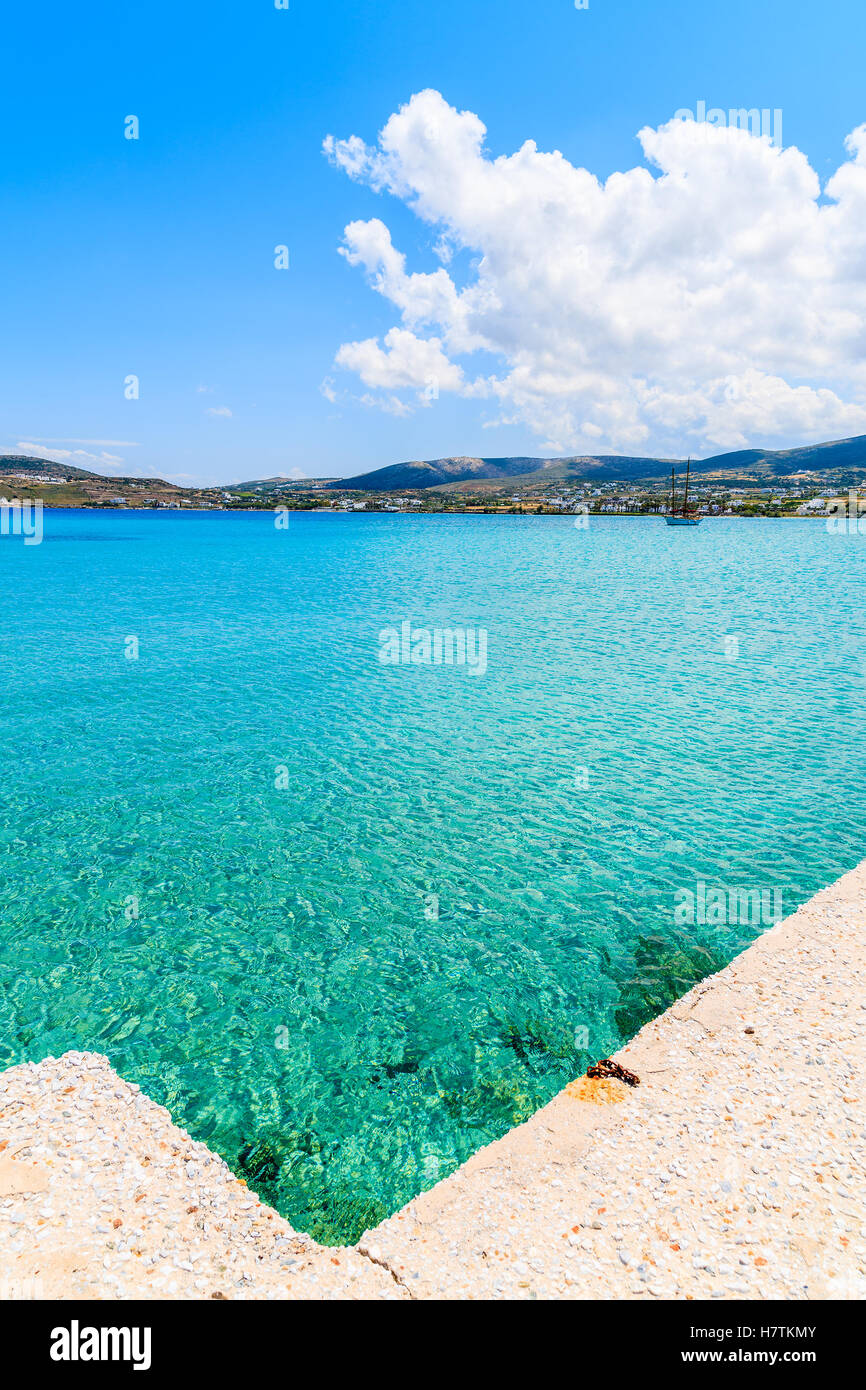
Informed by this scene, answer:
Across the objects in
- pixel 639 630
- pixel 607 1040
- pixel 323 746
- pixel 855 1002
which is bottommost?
pixel 607 1040

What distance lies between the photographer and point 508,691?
1407 inches

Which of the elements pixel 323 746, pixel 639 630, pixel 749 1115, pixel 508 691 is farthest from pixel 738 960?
pixel 639 630

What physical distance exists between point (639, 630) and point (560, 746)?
29909 mm

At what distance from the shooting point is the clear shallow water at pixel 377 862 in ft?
38.8

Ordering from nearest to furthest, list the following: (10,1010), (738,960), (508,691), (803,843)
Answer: (10,1010), (738,960), (803,843), (508,691)

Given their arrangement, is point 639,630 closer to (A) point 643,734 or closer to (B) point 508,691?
(B) point 508,691

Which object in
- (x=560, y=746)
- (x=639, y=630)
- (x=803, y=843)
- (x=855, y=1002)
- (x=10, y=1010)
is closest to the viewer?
(x=855, y=1002)

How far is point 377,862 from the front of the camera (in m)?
18.9

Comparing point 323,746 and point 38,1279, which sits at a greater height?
point 323,746

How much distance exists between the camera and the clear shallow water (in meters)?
11.8
